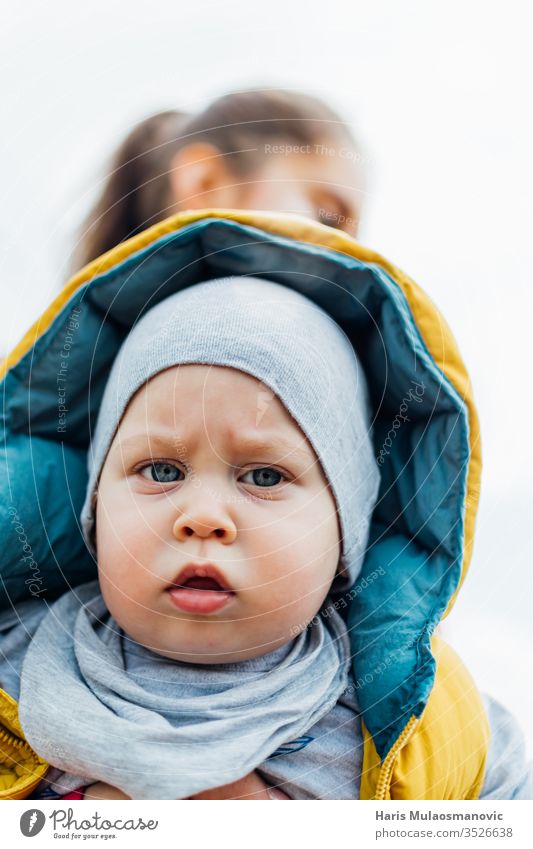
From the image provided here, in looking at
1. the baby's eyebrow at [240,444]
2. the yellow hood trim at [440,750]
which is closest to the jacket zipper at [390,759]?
the yellow hood trim at [440,750]

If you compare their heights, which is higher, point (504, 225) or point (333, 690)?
point (504, 225)

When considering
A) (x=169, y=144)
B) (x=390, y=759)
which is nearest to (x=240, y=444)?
(x=390, y=759)

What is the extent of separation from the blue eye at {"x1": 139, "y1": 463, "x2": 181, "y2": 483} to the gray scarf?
137mm

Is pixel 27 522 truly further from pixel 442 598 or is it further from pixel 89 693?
pixel 442 598

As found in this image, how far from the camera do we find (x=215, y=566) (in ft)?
1.79

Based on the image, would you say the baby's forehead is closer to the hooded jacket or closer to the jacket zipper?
the hooded jacket

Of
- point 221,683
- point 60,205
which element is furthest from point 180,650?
point 60,205

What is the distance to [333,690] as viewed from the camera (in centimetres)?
60

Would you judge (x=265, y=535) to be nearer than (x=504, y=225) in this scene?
Yes

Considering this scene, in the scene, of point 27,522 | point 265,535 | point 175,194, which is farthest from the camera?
point 175,194

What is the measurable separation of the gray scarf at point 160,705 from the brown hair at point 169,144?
0.39 m

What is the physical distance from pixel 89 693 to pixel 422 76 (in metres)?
0.62

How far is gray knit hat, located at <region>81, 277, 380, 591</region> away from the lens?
22.9 inches
